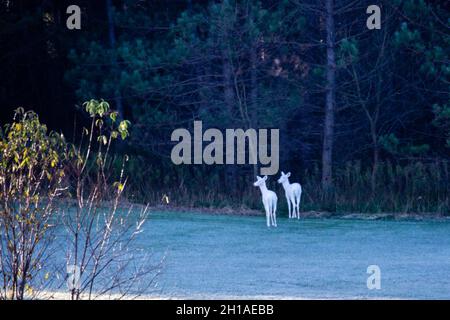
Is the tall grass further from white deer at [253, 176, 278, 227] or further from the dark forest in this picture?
white deer at [253, 176, 278, 227]

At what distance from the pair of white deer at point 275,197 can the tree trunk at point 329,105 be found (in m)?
2.98

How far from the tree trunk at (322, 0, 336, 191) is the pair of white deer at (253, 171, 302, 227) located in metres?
2.98

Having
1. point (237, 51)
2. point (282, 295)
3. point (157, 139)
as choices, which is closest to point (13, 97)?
point (157, 139)

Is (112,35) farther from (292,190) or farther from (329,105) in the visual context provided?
(292,190)

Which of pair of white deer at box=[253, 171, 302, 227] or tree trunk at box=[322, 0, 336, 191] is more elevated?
tree trunk at box=[322, 0, 336, 191]

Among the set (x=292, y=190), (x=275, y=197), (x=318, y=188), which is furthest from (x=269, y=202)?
(x=318, y=188)

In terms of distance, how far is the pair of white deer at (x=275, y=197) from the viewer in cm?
1877

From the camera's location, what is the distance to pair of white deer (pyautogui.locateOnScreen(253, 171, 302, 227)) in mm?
18766

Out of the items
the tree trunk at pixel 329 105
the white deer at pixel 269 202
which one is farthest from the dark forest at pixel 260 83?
the white deer at pixel 269 202

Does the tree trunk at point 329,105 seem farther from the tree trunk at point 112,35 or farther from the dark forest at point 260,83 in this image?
the tree trunk at point 112,35

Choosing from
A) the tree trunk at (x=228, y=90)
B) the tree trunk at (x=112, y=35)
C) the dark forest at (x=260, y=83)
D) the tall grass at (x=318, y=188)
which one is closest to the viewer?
the tall grass at (x=318, y=188)

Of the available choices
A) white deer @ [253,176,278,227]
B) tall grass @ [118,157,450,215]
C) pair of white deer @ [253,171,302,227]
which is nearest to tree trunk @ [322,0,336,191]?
tall grass @ [118,157,450,215]
